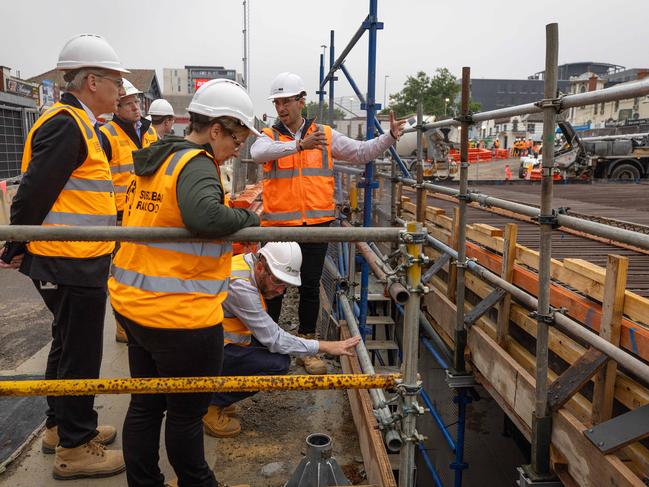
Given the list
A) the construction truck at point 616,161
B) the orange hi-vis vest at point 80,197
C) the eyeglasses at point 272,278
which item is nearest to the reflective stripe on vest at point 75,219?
the orange hi-vis vest at point 80,197

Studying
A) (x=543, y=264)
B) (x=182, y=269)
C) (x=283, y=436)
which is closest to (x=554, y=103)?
(x=543, y=264)

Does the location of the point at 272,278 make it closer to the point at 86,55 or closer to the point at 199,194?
the point at 199,194

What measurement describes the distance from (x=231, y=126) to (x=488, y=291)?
283 centimetres

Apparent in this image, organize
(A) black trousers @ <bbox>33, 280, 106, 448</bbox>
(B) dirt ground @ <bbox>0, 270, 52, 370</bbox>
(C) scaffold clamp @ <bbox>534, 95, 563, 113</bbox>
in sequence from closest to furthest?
(C) scaffold clamp @ <bbox>534, 95, 563, 113</bbox>, (A) black trousers @ <bbox>33, 280, 106, 448</bbox>, (B) dirt ground @ <bbox>0, 270, 52, 370</bbox>

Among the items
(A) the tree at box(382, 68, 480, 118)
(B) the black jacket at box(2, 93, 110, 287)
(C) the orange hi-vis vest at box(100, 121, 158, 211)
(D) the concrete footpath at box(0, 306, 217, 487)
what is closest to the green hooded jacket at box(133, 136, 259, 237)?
(B) the black jacket at box(2, 93, 110, 287)

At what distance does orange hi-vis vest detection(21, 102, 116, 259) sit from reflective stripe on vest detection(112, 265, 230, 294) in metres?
0.72

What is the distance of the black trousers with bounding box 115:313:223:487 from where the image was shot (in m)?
2.19

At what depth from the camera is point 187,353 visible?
219cm

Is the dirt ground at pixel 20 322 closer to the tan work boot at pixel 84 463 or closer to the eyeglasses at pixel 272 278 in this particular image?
the tan work boot at pixel 84 463

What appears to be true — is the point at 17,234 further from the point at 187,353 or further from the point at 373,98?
the point at 373,98

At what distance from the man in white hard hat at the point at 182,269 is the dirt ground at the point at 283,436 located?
2.80 ft

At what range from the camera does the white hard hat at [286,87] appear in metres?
4.23

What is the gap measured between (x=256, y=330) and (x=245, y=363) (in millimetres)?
293

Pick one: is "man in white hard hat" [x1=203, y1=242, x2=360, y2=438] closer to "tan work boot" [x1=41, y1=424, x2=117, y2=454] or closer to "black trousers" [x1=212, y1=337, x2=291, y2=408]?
"black trousers" [x1=212, y1=337, x2=291, y2=408]
